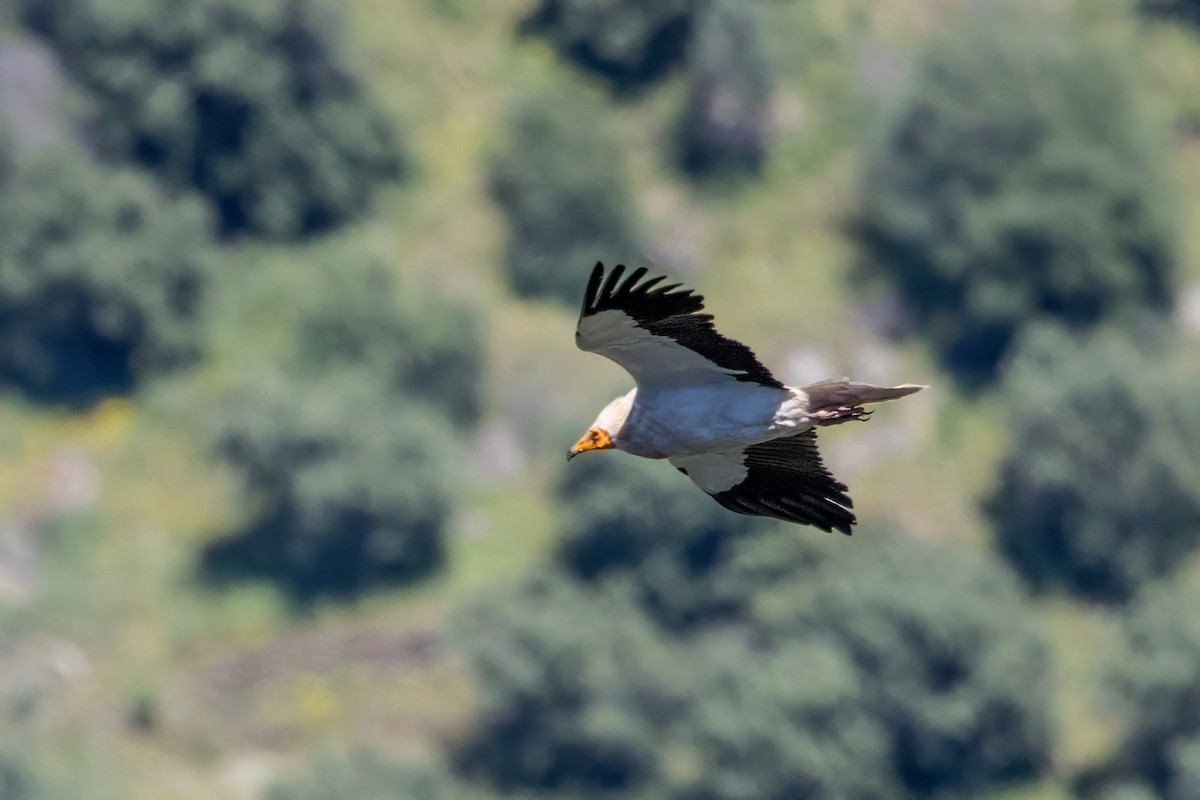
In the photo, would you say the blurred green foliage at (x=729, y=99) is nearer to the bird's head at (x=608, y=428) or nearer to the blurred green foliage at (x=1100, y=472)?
the blurred green foliage at (x=1100, y=472)

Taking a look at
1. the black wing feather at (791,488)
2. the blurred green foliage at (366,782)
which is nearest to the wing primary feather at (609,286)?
the black wing feather at (791,488)

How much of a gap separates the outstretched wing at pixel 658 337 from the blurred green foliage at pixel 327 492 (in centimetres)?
4694

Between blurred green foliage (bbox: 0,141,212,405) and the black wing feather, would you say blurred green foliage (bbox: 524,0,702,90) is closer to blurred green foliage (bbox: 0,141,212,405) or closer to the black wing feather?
blurred green foliage (bbox: 0,141,212,405)

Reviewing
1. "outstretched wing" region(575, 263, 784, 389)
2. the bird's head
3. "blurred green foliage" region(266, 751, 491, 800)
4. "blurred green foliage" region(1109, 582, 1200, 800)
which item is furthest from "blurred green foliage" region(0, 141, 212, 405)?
"outstretched wing" region(575, 263, 784, 389)

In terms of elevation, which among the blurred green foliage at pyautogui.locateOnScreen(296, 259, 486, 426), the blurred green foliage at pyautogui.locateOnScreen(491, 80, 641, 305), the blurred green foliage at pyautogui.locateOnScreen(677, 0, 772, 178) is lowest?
the blurred green foliage at pyautogui.locateOnScreen(296, 259, 486, 426)

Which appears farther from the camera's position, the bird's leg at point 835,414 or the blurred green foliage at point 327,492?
the blurred green foliage at point 327,492

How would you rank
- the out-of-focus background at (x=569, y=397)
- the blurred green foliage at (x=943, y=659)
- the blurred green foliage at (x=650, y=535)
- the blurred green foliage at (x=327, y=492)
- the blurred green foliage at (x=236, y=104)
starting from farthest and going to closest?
1. the blurred green foliage at (x=236, y=104)
2. the blurred green foliage at (x=650, y=535)
3. the blurred green foliage at (x=327, y=492)
4. the blurred green foliage at (x=943, y=659)
5. the out-of-focus background at (x=569, y=397)

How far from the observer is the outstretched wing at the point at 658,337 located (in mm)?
21594

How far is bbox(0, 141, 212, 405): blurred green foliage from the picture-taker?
73.5 metres

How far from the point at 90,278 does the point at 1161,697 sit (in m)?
36.5

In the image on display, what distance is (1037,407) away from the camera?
72938 mm

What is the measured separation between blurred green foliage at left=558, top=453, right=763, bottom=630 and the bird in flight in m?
44.7

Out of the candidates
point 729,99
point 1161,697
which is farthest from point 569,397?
point 1161,697

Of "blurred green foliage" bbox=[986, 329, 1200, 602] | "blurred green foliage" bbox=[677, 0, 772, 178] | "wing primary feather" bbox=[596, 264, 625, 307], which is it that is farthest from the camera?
"blurred green foliage" bbox=[677, 0, 772, 178]
